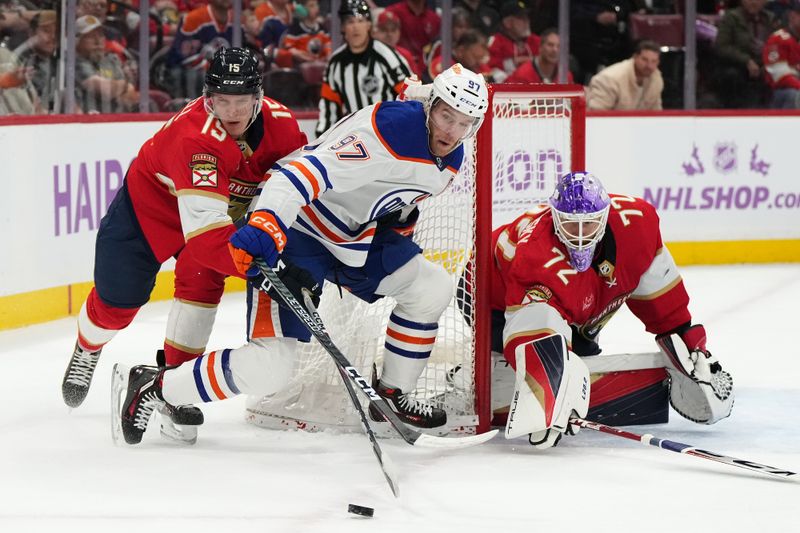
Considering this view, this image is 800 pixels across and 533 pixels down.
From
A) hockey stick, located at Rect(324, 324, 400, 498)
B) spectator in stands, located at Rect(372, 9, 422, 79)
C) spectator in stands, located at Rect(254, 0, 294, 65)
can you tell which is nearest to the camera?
hockey stick, located at Rect(324, 324, 400, 498)

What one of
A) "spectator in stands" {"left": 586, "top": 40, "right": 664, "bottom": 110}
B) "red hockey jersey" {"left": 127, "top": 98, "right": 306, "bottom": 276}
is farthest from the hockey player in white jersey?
"spectator in stands" {"left": 586, "top": 40, "right": 664, "bottom": 110}

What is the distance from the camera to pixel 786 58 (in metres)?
6.94

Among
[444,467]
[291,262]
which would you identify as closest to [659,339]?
[444,467]

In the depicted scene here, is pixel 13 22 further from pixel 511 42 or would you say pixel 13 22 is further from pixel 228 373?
pixel 228 373

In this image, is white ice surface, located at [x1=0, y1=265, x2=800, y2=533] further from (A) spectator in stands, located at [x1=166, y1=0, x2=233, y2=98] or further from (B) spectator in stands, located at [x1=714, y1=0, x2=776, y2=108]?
(B) spectator in stands, located at [x1=714, y1=0, x2=776, y2=108]

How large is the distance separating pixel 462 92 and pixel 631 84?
3855 millimetres

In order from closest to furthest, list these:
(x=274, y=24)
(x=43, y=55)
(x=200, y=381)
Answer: (x=200, y=381) < (x=43, y=55) < (x=274, y=24)

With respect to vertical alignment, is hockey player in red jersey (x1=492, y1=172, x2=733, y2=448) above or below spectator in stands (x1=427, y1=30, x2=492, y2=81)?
below

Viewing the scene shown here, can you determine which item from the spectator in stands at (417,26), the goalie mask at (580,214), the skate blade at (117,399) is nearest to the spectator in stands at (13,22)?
the spectator in stands at (417,26)

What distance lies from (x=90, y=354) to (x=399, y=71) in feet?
8.52

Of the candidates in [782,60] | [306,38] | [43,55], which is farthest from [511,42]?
[43,55]

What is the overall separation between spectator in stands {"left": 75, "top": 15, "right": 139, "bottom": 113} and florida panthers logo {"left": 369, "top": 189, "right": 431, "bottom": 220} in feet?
8.44

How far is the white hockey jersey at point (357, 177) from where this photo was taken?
9.66ft

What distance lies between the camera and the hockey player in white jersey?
9.66ft
